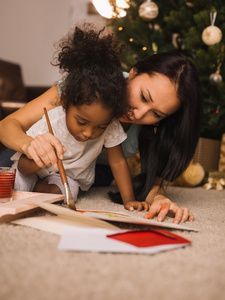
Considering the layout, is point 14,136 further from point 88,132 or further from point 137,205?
point 137,205

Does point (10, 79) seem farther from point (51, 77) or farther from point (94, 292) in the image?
point (94, 292)

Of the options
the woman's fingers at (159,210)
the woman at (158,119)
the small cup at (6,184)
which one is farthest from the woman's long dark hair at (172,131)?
the small cup at (6,184)

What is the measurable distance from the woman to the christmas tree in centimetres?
62

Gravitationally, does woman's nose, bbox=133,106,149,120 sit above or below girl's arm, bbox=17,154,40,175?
above

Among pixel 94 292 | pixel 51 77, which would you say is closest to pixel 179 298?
pixel 94 292

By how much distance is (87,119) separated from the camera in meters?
0.83

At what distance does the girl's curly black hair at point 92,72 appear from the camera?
84 cm

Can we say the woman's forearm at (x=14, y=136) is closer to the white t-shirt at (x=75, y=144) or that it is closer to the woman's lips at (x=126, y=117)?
the white t-shirt at (x=75, y=144)

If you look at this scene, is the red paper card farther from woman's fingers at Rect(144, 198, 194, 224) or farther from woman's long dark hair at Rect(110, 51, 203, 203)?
woman's long dark hair at Rect(110, 51, 203, 203)

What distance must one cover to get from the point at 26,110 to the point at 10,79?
167 centimetres

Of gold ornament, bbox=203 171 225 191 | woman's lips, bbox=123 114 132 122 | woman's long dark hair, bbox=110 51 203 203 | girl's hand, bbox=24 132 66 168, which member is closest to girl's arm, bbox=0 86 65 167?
girl's hand, bbox=24 132 66 168

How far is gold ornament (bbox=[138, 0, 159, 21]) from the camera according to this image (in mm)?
1671

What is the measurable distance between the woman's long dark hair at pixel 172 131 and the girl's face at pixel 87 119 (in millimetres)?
278

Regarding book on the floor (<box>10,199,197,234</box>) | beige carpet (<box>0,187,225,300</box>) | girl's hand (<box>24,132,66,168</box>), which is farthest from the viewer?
girl's hand (<box>24,132,66,168</box>)
